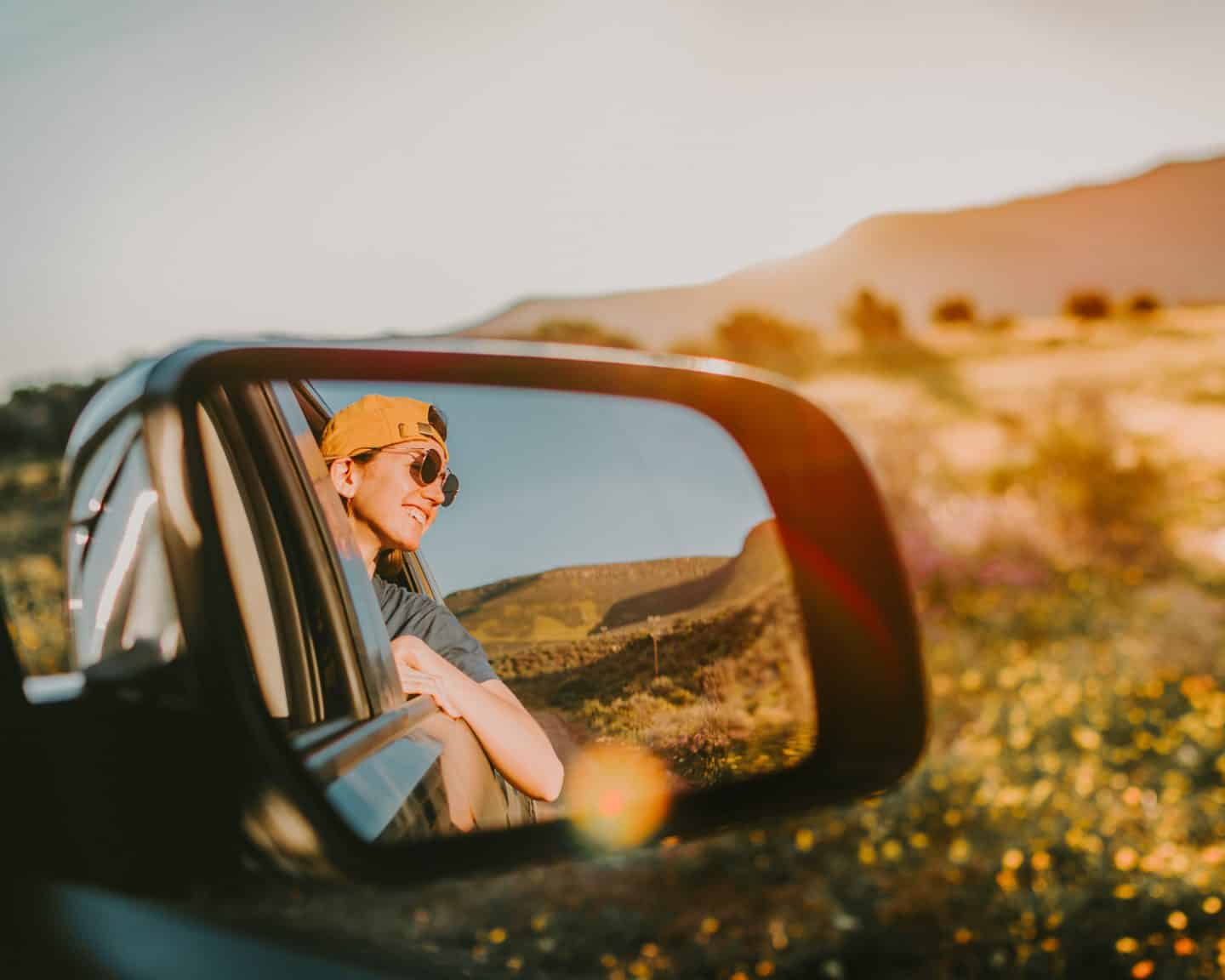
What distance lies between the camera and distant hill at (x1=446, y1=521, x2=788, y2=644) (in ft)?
4.56

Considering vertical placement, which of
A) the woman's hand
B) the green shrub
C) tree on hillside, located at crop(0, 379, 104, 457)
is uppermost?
tree on hillside, located at crop(0, 379, 104, 457)

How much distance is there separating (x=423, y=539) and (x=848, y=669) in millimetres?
968

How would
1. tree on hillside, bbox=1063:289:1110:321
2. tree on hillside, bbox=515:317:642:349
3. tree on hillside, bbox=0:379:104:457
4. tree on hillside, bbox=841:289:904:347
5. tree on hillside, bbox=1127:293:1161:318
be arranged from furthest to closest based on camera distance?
tree on hillside, bbox=841:289:904:347, tree on hillside, bbox=1063:289:1110:321, tree on hillside, bbox=1127:293:1161:318, tree on hillside, bbox=515:317:642:349, tree on hillside, bbox=0:379:104:457

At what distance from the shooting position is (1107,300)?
17.6 m

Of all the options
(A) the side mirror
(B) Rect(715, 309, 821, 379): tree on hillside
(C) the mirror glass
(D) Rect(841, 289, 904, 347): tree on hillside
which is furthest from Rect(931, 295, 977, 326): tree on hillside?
(C) the mirror glass

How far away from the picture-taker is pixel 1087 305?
57.4 ft

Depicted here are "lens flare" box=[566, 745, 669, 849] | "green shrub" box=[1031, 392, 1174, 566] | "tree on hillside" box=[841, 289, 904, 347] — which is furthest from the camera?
"tree on hillside" box=[841, 289, 904, 347]

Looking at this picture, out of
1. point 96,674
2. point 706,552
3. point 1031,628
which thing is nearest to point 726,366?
point 706,552

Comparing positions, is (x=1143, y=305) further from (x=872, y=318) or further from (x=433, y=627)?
(x=433, y=627)

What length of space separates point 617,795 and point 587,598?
0.31 m

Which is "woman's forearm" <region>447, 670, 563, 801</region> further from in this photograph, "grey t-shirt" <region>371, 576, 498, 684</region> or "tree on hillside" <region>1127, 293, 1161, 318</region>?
"tree on hillside" <region>1127, 293, 1161, 318</region>

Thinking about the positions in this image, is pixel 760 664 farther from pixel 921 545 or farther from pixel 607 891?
pixel 921 545

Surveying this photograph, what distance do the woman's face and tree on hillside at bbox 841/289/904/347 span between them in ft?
53.9

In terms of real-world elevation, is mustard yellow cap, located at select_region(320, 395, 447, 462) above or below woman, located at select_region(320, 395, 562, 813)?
above
